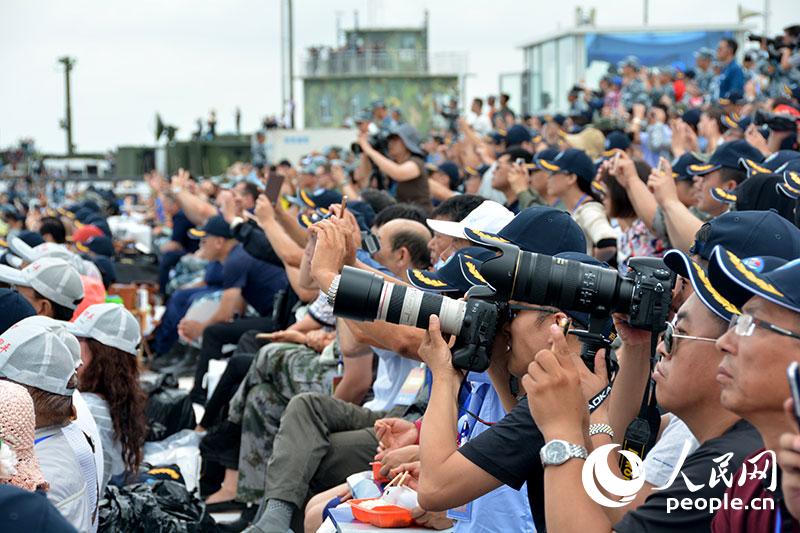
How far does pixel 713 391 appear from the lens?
261 centimetres

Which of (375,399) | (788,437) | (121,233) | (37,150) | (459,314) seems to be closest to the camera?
(788,437)

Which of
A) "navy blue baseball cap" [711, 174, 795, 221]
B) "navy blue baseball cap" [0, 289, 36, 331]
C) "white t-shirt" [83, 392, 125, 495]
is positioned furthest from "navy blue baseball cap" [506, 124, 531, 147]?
"navy blue baseball cap" [0, 289, 36, 331]

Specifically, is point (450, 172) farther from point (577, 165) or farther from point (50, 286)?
point (50, 286)

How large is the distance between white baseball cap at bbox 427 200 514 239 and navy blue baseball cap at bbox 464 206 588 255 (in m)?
0.66

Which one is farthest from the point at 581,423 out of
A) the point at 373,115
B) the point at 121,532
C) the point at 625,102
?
the point at 373,115

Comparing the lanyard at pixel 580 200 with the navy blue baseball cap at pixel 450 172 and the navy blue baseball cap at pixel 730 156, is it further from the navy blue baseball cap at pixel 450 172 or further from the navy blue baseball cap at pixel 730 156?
the navy blue baseball cap at pixel 450 172

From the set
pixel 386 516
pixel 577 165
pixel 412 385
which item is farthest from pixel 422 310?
pixel 577 165

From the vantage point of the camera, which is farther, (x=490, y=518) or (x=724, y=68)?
(x=724, y=68)

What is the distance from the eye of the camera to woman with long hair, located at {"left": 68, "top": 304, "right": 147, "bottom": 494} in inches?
208

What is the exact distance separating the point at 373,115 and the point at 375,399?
35.0 feet

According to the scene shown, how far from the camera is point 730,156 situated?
5863 millimetres

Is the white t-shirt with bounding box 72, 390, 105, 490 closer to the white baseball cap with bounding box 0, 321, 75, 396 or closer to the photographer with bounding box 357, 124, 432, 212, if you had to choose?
the white baseball cap with bounding box 0, 321, 75, 396

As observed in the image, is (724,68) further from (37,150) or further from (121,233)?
(37,150)

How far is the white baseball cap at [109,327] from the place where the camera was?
212 inches
